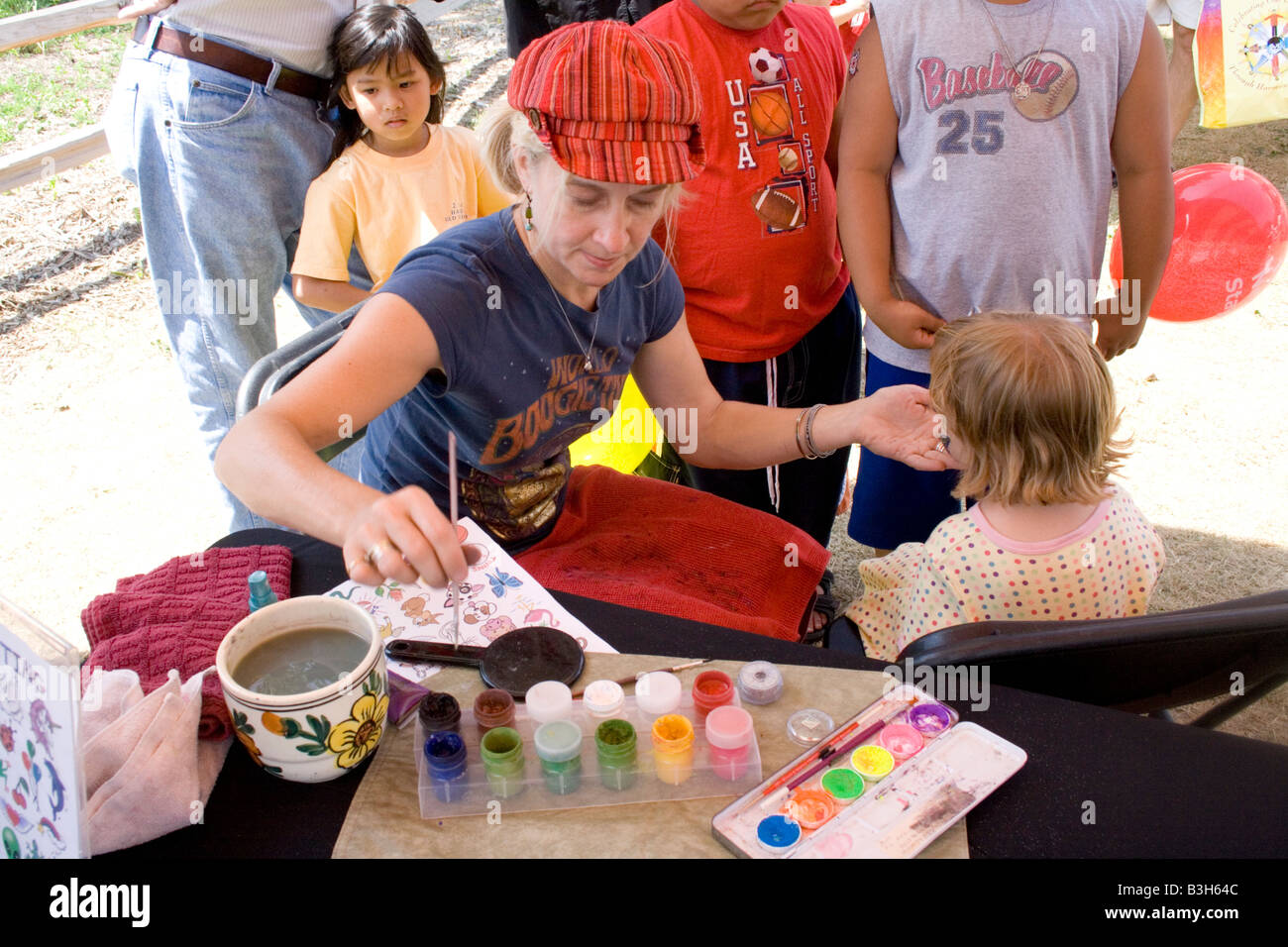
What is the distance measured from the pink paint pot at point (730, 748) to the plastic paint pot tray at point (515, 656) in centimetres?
19

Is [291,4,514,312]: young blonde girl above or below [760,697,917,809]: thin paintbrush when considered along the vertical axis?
above

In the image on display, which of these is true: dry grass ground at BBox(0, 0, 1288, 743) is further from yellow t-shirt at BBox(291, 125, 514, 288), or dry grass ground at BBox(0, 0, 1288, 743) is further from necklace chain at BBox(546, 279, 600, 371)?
necklace chain at BBox(546, 279, 600, 371)

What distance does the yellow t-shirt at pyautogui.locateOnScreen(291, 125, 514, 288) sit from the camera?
90.3 inches

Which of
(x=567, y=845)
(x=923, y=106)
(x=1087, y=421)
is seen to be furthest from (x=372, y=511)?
(x=923, y=106)

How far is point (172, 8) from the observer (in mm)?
2031

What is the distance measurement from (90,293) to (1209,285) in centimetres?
405

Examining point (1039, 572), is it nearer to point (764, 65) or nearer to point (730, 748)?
point (730, 748)

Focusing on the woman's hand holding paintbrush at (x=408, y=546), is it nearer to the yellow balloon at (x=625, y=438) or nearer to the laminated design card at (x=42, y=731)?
the laminated design card at (x=42, y=731)

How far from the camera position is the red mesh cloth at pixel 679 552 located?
55.5 inches

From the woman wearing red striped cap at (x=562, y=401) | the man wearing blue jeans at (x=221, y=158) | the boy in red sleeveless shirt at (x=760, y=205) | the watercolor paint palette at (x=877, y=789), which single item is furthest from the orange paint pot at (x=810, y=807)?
the man wearing blue jeans at (x=221, y=158)

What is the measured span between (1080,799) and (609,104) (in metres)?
0.92

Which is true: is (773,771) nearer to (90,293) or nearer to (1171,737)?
(1171,737)

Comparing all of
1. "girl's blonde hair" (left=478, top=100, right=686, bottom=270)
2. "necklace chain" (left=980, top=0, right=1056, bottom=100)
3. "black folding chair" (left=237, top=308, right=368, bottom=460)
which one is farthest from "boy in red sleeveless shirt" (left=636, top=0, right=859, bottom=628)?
"black folding chair" (left=237, top=308, right=368, bottom=460)

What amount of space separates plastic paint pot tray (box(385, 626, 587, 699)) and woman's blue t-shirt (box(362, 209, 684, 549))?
0.40 metres
